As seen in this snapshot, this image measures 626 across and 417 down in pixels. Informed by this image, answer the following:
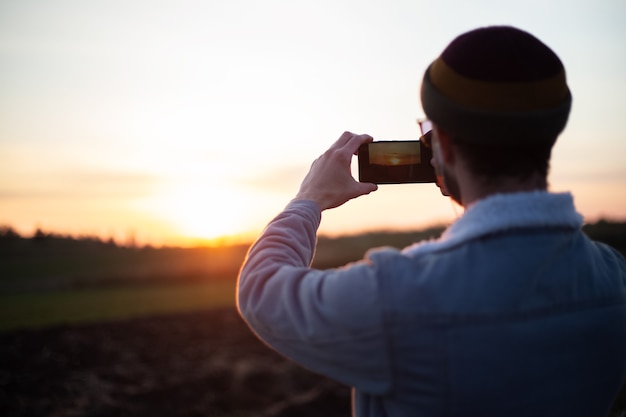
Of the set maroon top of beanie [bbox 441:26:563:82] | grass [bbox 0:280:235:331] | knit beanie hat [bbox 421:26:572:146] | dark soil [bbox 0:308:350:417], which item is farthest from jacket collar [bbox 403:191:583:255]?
grass [bbox 0:280:235:331]

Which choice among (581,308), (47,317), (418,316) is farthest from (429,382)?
(47,317)

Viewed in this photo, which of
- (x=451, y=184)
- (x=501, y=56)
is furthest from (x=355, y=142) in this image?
(x=501, y=56)

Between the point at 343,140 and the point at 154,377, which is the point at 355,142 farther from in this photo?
the point at 154,377

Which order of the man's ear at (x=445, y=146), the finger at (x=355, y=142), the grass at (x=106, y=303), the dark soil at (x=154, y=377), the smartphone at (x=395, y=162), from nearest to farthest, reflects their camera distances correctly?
the man's ear at (x=445, y=146)
the finger at (x=355, y=142)
the smartphone at (x=395, y=162)
the dark soil at (x=154, y=377)
the grass at (x=106, y=303)

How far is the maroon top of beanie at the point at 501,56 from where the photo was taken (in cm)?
112

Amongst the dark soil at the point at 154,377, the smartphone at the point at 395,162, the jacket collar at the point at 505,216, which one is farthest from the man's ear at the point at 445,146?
the dark soil at the point at 154,377

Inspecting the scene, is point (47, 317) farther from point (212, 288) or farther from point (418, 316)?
point (418, 316)

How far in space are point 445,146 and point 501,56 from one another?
0.66 ft

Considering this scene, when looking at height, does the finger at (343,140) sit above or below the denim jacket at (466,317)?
above

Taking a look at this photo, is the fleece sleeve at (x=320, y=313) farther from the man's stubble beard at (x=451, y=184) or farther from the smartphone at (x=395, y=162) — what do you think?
the smartphone at (x=395, y=162)

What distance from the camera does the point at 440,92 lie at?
3.77 ft

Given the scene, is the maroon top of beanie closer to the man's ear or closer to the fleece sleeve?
the man's ear

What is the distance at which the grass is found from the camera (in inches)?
666

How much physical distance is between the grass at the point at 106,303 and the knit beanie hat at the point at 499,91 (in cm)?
1577
